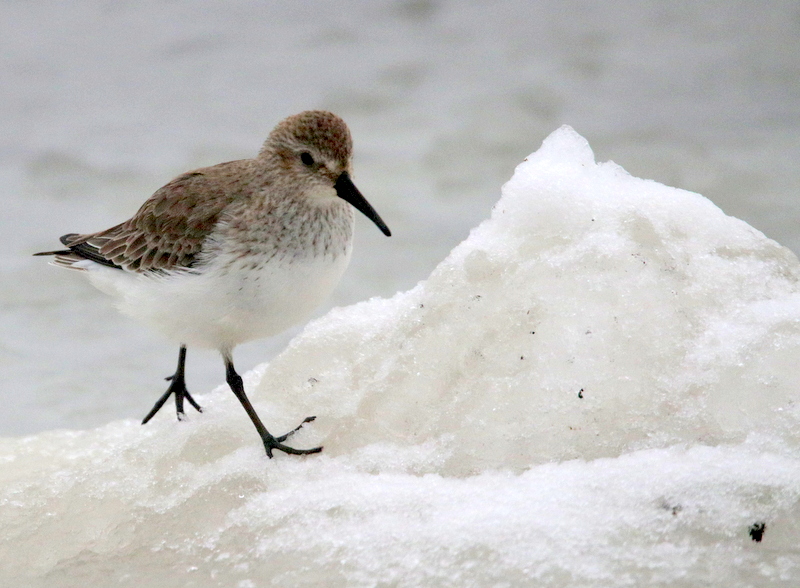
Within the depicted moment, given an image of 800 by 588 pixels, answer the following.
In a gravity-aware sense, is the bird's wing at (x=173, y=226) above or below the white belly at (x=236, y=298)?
above

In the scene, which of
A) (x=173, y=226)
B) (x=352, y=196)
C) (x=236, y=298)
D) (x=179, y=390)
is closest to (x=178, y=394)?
(x=179, y=390)

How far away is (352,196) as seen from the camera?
13.3 ft

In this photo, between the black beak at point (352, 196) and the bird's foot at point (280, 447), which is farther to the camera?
the black beak at point (352, 196)

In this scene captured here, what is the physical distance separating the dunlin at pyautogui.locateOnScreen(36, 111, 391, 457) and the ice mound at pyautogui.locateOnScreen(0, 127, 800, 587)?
368 mm

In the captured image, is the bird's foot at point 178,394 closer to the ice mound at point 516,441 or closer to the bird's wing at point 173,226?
the ice mound at point 516,441

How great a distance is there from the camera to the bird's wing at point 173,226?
420 cm

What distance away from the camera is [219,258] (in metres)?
3.97

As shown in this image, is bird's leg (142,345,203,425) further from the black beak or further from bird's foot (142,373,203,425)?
the black beak

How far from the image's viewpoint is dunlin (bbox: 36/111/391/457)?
3936mm

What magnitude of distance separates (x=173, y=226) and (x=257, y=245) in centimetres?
69

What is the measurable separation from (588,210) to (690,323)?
2.45 ft

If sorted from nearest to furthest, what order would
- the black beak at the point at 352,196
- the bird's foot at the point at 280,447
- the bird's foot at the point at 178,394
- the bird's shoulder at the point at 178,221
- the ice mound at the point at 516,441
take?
the ice mound at the point at 516,441 < the bird's foot at the point at 280,447 < the black beak at the point at 352,196 < the bird's shoulder at the point at 178,221 < the bird's foot at the point at 178,394

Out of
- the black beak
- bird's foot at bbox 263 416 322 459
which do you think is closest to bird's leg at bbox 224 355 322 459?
bird's foot at bbox 263 416 322 459

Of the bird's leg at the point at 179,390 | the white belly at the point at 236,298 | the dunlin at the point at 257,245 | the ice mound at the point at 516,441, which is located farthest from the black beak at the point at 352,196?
the bird's leg at the point at 179,390
